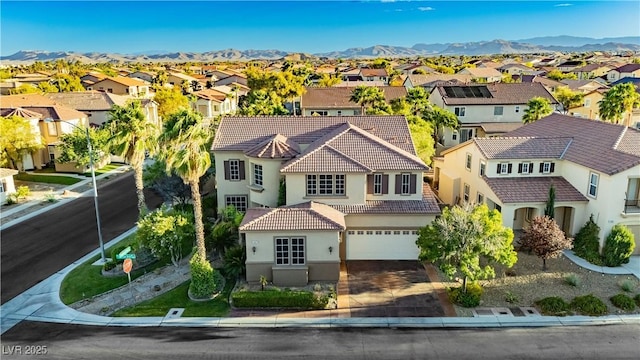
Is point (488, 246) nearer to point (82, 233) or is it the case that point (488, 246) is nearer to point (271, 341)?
point (271, 341)

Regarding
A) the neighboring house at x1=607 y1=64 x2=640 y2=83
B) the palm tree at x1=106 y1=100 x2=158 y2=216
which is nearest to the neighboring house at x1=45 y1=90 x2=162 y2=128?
the palm tree at x1=106 y1=100 x2=158 y2=216

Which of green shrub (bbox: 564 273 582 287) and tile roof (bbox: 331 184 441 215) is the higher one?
tile roof (bbox: 331 184 441 215)

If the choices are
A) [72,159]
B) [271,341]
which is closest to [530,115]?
[271,341]

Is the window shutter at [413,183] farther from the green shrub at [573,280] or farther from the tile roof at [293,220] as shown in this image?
the green shrub at [573,280]

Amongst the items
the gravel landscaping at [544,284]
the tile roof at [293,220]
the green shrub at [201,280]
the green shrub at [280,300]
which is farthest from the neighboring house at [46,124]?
the gravel landscaping at [544,284]

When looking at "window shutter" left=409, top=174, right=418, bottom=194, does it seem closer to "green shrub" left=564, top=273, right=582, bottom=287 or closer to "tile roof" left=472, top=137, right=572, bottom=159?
"tile roof" left=472, top=137, right=572, bottom=159
